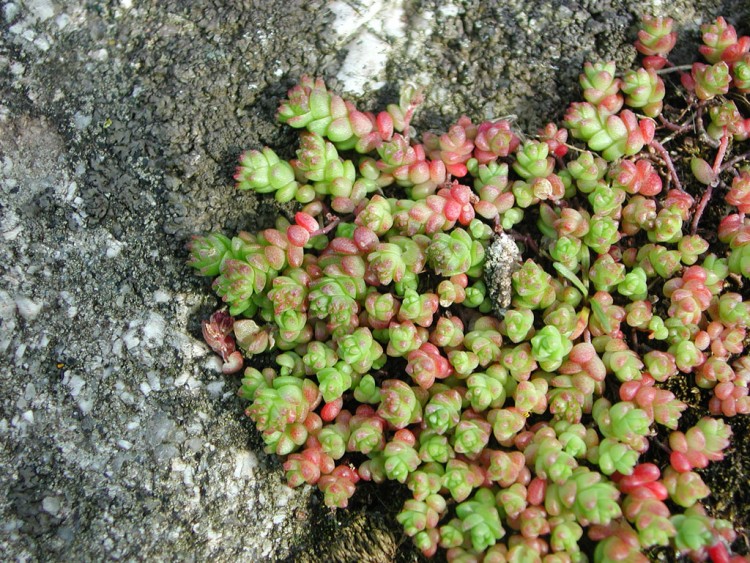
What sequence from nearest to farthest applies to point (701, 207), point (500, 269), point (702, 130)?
point (500, 269)
point (701, 207)
point (702, 130)

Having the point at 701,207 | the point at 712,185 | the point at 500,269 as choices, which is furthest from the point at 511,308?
the point at 712,185

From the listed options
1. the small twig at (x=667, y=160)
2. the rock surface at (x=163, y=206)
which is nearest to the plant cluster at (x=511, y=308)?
the small twig at (x=667, y=160)

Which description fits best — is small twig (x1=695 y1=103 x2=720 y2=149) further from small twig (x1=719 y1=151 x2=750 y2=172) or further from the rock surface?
the rock surface

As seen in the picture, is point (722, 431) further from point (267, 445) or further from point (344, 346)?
point (267, 445)

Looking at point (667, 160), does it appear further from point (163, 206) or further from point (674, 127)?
point (163, 206)

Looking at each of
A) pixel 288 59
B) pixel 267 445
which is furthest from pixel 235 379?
pixel 288 59

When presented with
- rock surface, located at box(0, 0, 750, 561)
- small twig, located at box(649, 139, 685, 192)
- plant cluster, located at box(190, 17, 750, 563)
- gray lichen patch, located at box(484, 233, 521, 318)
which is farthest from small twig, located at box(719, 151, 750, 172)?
gray lichen patch, located at box(484, 233, 521, 318)
